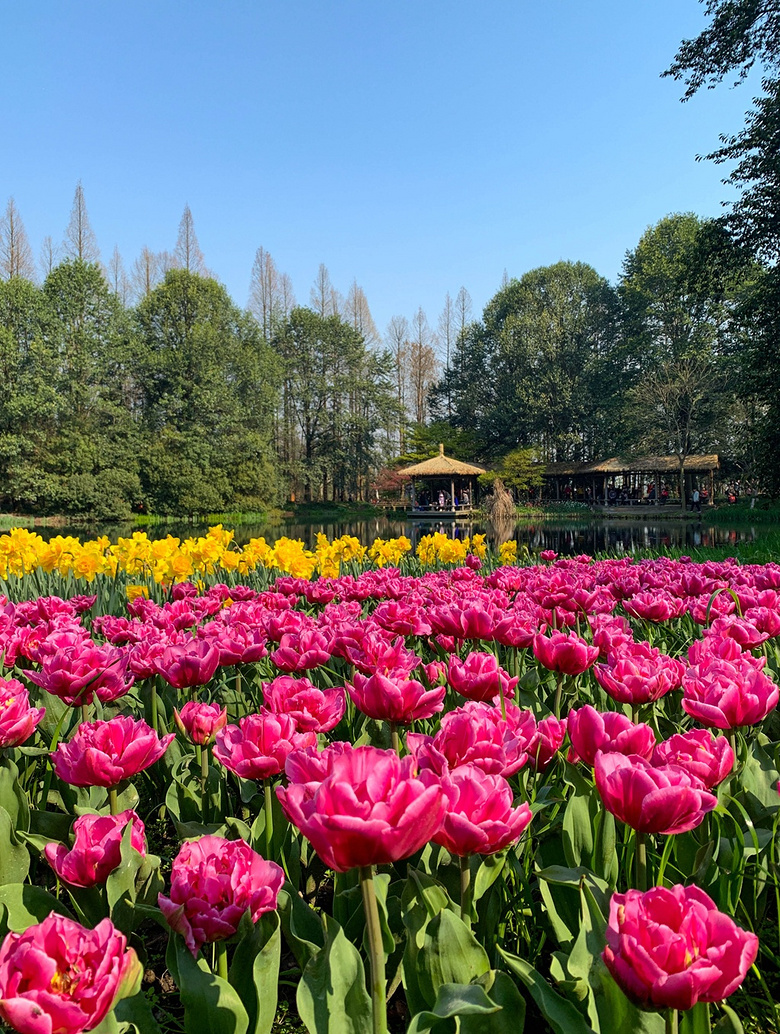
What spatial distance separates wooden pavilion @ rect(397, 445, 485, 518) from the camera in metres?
33.1

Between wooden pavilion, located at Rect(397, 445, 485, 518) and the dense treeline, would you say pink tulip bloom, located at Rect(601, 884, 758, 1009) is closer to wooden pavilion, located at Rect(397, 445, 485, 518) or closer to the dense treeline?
the dense treeline

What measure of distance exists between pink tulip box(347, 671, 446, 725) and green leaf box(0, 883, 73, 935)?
54cm

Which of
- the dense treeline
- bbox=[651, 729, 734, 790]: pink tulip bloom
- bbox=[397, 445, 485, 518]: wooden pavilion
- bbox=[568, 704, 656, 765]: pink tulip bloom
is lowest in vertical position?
bbox=[651, 729, 734, 790]: pink tulip bloom

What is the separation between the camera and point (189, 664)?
1553 millimetres

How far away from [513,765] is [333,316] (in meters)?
42.1

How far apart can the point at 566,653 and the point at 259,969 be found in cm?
101

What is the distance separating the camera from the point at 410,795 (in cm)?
65

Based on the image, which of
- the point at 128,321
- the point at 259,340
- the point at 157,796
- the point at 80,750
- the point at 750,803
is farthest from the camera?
the point at 259,340

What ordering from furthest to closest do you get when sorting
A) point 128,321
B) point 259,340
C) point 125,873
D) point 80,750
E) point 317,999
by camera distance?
point 259,340
point 128,321
point 80,750
point 125,873
point 317,999

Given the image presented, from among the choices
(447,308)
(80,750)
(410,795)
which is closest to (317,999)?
(410,795)

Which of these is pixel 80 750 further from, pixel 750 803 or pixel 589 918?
pixel 750 803

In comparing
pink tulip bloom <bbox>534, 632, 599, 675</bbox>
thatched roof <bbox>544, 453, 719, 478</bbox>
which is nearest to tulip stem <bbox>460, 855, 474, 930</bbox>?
pink tulip bloom <bbox>534, 632, 599, 675</bbox>

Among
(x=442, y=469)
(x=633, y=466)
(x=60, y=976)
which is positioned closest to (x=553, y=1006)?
(x=60, y=976)

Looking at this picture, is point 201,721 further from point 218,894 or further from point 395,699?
point 218,894
